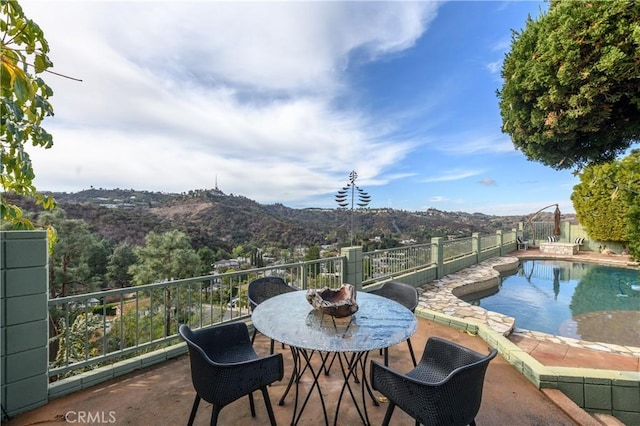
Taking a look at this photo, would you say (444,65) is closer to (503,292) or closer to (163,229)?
(503,292)

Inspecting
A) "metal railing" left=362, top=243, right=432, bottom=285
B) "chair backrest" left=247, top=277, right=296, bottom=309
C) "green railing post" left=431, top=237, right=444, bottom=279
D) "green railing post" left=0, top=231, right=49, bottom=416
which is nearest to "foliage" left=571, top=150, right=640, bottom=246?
"green railing post" left=431, top=237, right=444, bottom=279

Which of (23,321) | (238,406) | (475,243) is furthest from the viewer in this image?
(475,243)

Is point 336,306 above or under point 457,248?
above

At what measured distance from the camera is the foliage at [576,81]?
4.12 m

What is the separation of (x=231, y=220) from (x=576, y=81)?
16268 mm

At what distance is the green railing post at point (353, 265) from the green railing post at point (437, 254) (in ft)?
11.5

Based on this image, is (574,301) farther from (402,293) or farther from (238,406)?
(238,406)

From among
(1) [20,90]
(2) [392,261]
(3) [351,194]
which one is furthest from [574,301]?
(1) [20,90]

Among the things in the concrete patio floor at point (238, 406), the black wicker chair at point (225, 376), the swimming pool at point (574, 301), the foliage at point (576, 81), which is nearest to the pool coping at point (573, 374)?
the concrete patio floor at point (238, 406)

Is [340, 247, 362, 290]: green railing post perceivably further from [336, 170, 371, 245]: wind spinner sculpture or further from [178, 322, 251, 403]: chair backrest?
[178, 322, 251, 403]: chair backrest

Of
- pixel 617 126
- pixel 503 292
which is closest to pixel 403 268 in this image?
pixel 503 292

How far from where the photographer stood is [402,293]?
120 inches

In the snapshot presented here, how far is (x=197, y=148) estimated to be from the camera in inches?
400

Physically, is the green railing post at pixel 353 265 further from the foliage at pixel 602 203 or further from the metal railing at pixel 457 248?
the foliage at pixel 602 203
